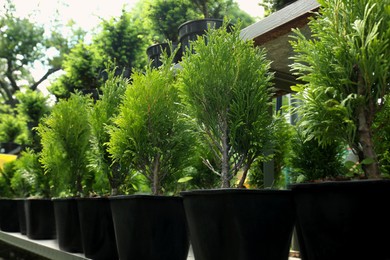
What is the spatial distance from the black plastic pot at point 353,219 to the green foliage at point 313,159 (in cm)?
111

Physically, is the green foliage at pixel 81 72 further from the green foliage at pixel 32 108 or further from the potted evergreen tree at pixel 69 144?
the potted evergreen tree at pixel 69 144

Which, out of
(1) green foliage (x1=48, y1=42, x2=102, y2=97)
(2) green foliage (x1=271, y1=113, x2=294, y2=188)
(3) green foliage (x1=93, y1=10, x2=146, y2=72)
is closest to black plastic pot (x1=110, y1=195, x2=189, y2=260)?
(2) green foliage (x1=271, y1=113, x2=294, y2=188)

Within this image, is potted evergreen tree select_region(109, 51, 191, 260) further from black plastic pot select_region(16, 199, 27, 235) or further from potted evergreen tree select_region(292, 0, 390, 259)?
black plastic pot select_region(16, 199, 27, 235)

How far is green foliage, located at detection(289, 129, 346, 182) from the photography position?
2928 mm

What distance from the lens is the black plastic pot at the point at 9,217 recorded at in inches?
260

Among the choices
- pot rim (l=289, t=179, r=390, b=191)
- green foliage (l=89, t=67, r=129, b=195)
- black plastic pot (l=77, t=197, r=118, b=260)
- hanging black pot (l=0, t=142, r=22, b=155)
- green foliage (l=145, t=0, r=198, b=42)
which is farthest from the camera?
hanging black pot (l=0, t=142, r=22, b=155)

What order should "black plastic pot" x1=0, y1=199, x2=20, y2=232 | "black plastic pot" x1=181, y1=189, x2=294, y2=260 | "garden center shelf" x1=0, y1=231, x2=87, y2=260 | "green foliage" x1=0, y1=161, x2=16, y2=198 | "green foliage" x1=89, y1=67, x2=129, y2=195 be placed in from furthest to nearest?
1. "green foliage" x1=0, y1=161, x2=16, y2=198
2. "black plastic pot" x1=0, y1=199, x2=20, y2=232
3. "green foliage" x1=89, y1=67, x2=129, y2=195
4. "garden center shelf" x1=0, y1=231, x2=87, y2=260
5. "black plastic pot" x1=181, y1=189, x2=294, y2=260

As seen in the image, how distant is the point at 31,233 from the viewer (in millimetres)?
5254

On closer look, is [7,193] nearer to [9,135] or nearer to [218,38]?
[9,135]

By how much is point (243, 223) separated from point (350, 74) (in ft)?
2.95

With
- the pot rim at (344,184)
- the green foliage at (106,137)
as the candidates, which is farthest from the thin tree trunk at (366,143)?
the green foliage at (106,137)

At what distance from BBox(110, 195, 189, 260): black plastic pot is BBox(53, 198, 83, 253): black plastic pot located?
3.85ft

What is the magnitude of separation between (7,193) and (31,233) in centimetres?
292

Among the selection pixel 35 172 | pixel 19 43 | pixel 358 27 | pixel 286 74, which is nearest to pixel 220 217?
pixel 358 27
